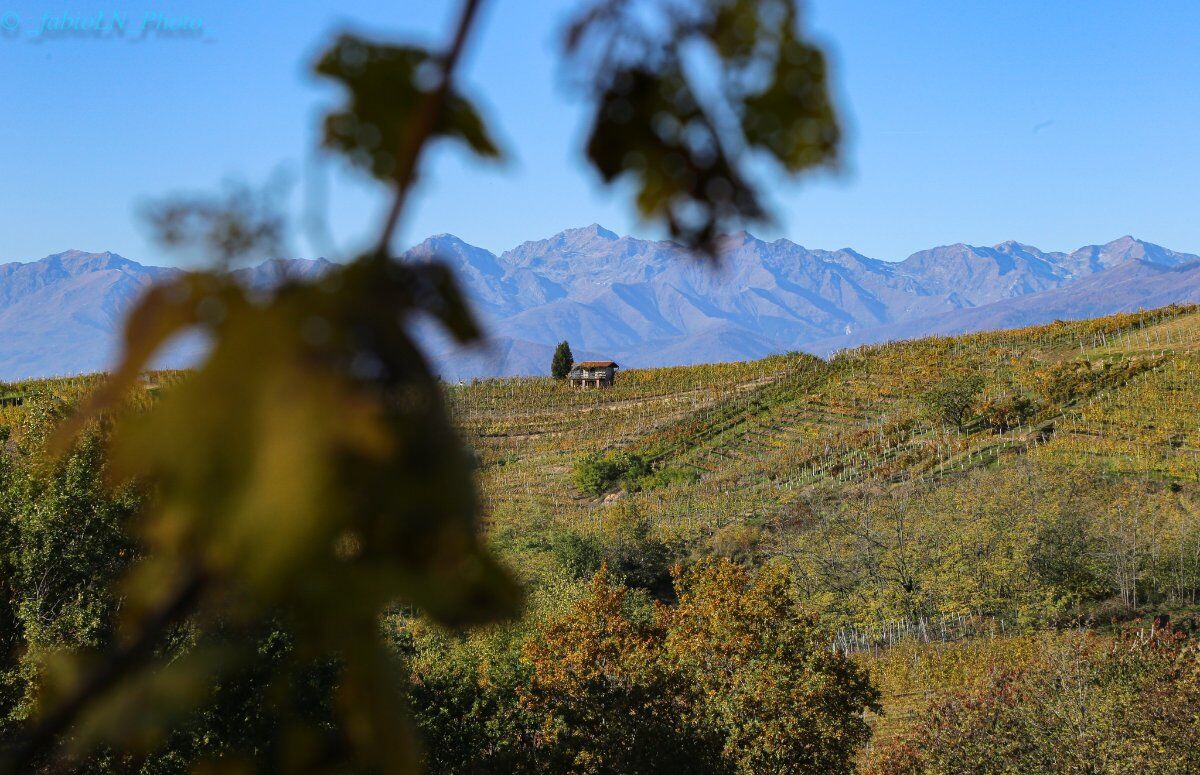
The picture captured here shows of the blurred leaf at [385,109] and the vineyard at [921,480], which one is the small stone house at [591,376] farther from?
the blurred leaf at [385,109]

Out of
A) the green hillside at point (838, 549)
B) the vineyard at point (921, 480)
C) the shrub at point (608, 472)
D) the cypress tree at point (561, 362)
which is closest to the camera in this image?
the green hillside at point (838, 549)

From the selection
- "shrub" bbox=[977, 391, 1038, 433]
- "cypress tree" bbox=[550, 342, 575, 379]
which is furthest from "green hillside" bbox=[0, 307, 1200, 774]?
"cypress tree" bbox=[550, 342, 575, 379]

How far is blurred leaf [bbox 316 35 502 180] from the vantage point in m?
0.66

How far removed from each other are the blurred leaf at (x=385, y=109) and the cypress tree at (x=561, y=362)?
234 feet

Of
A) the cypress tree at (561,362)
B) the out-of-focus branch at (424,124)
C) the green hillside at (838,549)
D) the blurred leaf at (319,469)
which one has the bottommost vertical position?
the green hillside at (838,549)

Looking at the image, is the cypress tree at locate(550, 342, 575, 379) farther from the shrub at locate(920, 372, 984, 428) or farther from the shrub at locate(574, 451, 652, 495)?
the shrub at locate(920, 372, 984, 428)

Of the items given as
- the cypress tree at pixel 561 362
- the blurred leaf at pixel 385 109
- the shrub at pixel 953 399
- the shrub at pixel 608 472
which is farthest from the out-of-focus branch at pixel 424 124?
the cypress tree at pixel 561 362

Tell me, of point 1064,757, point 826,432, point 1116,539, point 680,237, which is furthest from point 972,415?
point 680,237

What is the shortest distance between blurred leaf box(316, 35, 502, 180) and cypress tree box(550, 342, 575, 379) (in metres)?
71.4

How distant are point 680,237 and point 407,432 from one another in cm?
45

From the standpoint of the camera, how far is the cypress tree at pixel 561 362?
7300 centimetres

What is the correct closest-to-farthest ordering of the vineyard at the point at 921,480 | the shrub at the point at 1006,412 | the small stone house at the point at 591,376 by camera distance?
1. the vineyard at the point at 921,480
2. the shrub at the point at 1006,412
3. the small stone house at the point at 591,376

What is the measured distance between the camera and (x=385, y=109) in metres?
0.69

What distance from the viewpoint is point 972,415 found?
44.1 metres
